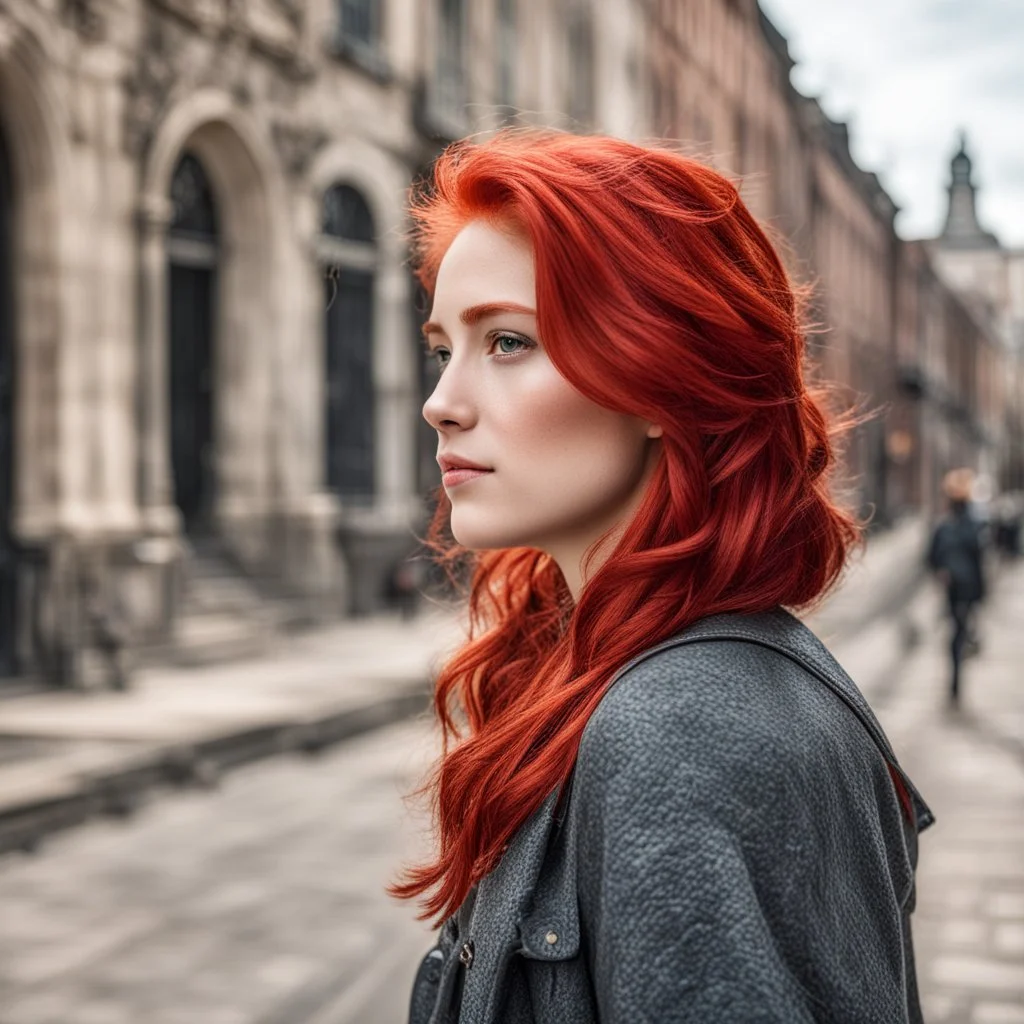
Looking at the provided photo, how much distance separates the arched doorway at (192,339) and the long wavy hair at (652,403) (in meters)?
14.0

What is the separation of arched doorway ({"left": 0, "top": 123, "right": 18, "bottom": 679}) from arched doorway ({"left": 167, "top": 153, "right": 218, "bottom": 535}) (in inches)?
132

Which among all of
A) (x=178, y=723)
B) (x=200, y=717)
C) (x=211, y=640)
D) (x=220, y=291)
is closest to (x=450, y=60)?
(x=220, y=291)

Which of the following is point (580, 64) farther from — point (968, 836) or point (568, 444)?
point (568, 444)

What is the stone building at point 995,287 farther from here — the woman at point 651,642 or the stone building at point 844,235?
the woman at point 651,642

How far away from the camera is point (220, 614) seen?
46.3 ft

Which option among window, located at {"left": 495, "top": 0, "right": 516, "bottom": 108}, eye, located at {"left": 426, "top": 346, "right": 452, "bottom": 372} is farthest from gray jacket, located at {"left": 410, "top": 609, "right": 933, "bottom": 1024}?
window, located at {"left": 495, "top": 0, "right": 516, "bottom": 108}

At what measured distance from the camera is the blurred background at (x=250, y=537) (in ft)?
17.1

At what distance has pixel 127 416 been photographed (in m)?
12.4

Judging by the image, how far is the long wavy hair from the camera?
1.30m

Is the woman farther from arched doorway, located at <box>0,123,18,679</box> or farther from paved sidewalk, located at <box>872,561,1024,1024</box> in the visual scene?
arched doorway, located at <box>0,123,18,679</box>

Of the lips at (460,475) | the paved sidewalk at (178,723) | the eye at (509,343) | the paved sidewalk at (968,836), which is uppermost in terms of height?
the eye at (509,343)

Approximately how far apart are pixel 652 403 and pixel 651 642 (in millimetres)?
225

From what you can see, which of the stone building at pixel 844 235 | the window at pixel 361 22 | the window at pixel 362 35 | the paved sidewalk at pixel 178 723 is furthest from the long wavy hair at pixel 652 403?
the window at pixel 361 22

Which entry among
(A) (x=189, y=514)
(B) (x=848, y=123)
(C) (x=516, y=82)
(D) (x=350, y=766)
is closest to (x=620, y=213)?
(D) (x=350, y=766)
